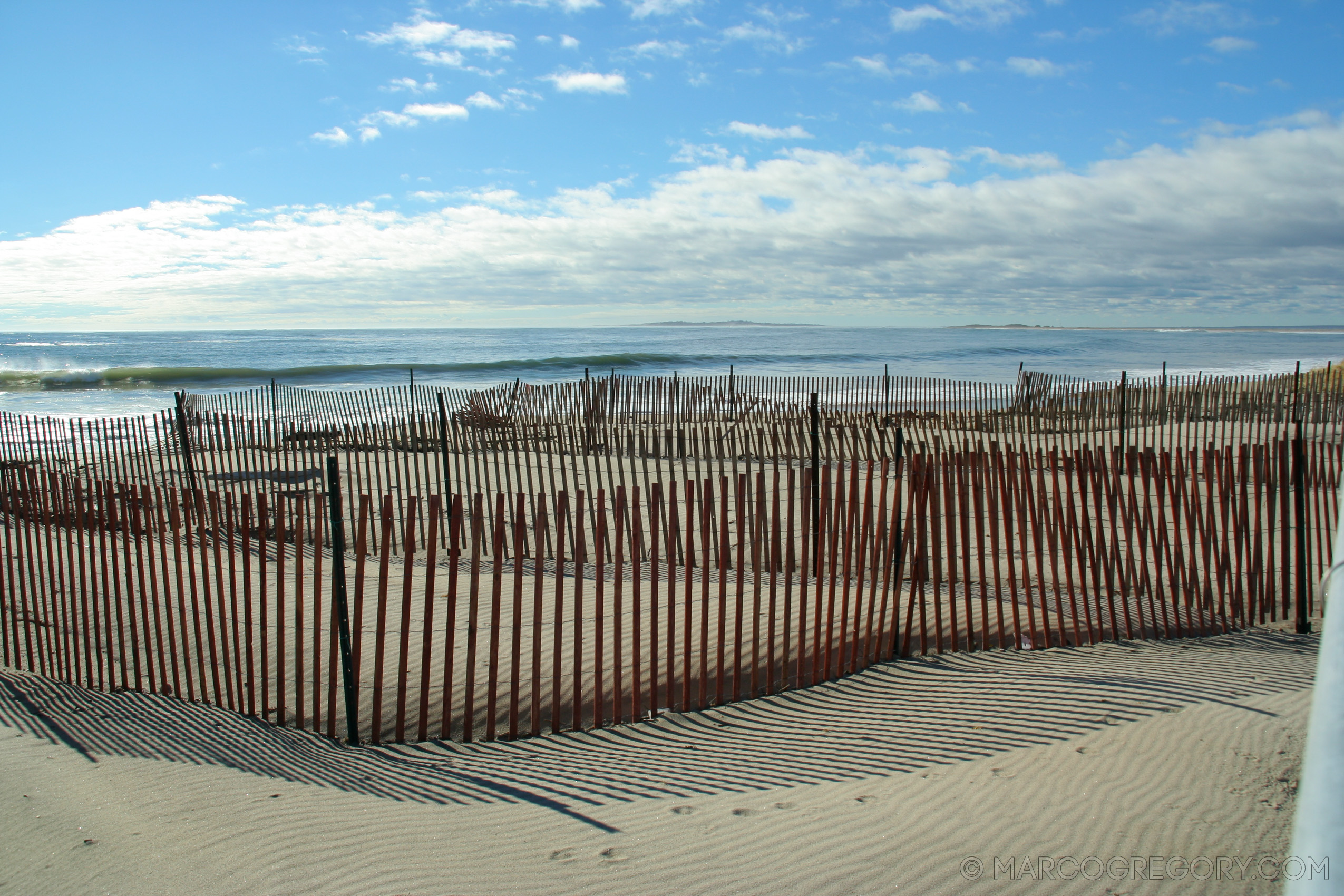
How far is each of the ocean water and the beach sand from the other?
96.0 ft

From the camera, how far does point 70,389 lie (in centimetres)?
3978

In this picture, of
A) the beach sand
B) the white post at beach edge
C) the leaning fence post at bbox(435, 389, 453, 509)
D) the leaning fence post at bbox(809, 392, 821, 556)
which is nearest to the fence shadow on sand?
the beach sand

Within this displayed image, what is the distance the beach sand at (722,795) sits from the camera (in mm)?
2809

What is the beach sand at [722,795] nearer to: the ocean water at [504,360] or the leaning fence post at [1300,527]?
the leaning fence post at [1300,527]

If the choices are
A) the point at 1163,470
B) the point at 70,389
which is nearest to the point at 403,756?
the point at 1163,470

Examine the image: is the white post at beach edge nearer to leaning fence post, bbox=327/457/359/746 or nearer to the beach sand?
the beach sand

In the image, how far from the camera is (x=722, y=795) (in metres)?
3.40

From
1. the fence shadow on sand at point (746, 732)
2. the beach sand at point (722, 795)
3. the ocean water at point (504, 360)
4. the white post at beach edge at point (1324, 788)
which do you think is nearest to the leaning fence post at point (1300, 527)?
the fence shadow on sand at point (746, 732)

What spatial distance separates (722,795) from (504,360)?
56263 millimetres

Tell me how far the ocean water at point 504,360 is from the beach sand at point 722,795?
29.3 m

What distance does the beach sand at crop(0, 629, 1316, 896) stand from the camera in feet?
9.21

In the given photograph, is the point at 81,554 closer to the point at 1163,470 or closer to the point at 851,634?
the point at 851,634

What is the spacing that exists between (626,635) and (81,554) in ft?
12.8

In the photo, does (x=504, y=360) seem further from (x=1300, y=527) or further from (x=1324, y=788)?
(x=1324, y=788)
